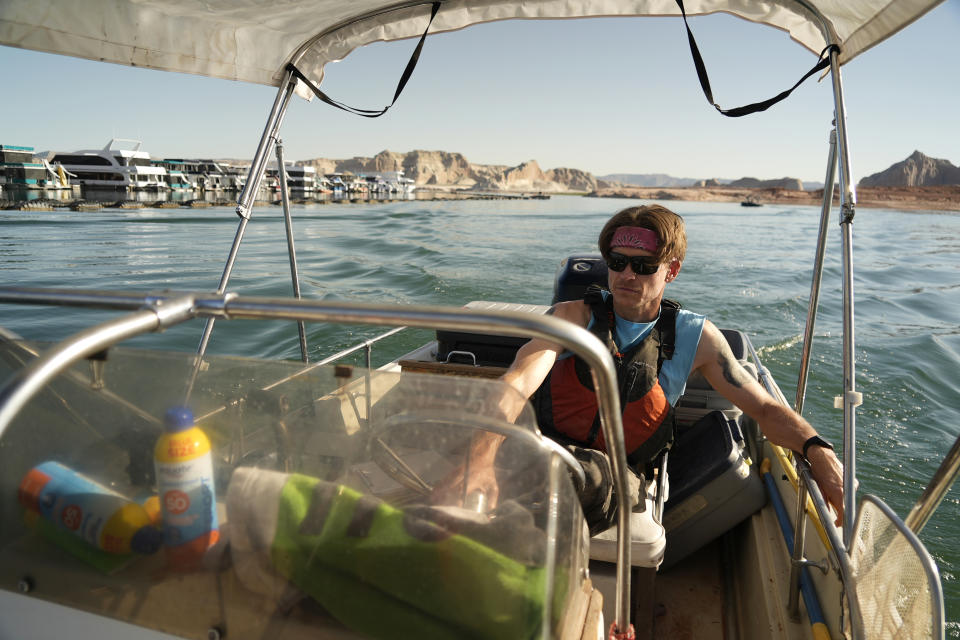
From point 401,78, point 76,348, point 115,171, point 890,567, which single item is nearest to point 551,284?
point 401,78

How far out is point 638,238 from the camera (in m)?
2.29

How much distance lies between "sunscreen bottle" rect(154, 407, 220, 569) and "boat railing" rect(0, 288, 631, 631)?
180 millimetres

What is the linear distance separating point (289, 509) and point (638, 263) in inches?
68.4

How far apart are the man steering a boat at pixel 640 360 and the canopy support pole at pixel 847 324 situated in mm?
381

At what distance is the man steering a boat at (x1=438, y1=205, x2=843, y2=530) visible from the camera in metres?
2.24

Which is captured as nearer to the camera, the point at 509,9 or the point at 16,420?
the point at 16,420

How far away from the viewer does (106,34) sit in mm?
2500

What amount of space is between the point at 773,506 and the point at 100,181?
211 ft

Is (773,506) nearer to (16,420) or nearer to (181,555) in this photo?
(181,555)

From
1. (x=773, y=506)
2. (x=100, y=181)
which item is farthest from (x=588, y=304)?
(x=100, y=181)

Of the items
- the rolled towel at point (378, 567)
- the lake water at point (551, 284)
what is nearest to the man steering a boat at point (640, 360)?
the rolled towel at point (378, 567)

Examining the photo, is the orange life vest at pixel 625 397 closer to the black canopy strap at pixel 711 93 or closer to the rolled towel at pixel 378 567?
the black canopy strap at pixel 711 93

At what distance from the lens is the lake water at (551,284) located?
25.5ft

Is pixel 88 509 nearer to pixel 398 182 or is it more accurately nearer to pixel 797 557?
pixel 797 557
